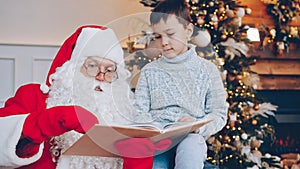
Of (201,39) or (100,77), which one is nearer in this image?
(100,77)

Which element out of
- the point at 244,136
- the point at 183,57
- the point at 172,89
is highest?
the point at 183,57

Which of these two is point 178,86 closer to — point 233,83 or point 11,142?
point 11,142

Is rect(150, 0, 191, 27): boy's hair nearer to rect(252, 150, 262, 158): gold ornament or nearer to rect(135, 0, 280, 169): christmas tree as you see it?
rect(135, 0, 280, 169): christmas tree

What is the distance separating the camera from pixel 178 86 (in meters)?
1.83

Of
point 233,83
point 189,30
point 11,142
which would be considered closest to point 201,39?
point 189,30

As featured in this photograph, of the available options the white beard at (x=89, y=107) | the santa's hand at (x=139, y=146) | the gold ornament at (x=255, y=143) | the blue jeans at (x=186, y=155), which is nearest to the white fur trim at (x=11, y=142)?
the white beard at (x=89, y=107)

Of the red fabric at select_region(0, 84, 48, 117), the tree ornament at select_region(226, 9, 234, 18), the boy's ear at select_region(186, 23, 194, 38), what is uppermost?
the tree ornament at select_region(226, 9, 234, 18)

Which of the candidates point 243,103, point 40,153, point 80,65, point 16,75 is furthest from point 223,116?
point 16,75

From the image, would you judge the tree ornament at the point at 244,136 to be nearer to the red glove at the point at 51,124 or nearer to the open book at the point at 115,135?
the open book at the point at 115,135

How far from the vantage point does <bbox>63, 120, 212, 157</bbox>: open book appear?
155cm

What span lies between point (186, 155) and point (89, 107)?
0.39m

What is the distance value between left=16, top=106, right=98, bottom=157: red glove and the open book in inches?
2.0

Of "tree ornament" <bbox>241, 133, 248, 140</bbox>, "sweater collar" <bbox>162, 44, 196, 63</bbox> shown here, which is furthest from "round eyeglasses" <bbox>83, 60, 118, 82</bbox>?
"tree ornament" <bbox>241, 133, 248, 140</bbox>

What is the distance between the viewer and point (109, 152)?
5.74 feet
